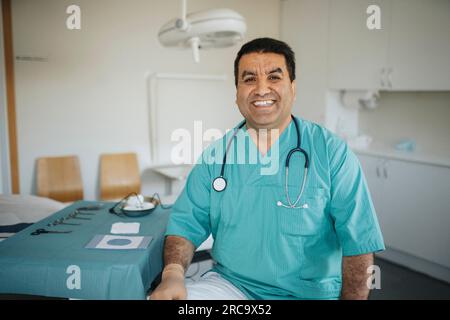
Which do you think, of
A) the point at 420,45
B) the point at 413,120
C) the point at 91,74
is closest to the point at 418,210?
the point at 413,120

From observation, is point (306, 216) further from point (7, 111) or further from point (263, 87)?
point (7, 111)

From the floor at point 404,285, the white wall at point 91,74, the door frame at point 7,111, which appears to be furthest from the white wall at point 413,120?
the door frame at point 7,111

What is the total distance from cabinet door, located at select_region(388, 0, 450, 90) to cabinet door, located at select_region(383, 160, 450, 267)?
0.48 meters

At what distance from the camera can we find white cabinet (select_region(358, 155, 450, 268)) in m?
2.13

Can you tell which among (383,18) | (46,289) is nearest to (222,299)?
(46,289)

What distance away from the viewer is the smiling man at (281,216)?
1.03m

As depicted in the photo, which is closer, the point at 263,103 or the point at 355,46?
the point at 263,103

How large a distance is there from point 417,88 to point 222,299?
1.87 meters

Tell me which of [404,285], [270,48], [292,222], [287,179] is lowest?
[404,285]

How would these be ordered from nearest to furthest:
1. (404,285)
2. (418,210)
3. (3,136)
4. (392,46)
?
1. (404,285)
2. (418,210)
3. (392,46)
4. (3,136)

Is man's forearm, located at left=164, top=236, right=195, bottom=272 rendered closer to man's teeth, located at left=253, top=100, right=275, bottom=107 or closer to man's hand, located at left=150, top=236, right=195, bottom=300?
man's hand, located at left=150, top=236, right=195, bottom=300

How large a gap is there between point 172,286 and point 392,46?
2.10m

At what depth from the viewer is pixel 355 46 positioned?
2.70 meters

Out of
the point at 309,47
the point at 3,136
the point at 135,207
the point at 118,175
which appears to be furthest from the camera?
the point at 309,47
